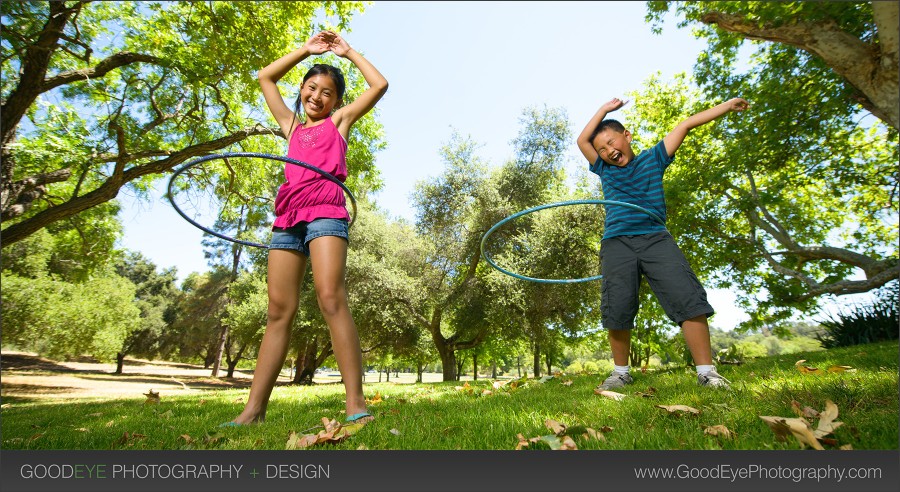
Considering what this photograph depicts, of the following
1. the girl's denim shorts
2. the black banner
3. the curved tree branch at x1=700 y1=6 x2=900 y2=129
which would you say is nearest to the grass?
the black banner

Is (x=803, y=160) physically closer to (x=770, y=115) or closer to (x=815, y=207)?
(x=770, y=115)

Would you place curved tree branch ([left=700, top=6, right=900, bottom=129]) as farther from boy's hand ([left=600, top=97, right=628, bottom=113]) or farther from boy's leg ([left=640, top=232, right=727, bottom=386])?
boy's leg ([left=640, top=232, right=727, bottom=386])

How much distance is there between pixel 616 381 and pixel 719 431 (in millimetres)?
1956

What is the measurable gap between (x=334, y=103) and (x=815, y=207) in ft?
46.2

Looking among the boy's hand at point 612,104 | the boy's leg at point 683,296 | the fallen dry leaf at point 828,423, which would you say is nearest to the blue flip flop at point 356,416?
the fallen dry leaf at point 828,423

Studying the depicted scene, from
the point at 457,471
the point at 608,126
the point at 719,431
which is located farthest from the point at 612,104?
the point at 457,471

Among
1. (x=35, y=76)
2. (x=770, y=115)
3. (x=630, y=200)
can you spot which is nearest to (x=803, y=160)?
(x=770, y=115)

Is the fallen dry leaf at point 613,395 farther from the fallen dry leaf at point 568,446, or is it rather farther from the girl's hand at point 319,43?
the girl's hand at point 319,43

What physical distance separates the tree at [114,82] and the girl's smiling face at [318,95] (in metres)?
3.79

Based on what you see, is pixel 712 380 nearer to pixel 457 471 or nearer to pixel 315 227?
pixel 457 471

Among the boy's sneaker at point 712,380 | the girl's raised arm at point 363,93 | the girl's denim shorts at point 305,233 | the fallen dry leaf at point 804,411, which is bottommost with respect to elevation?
the fallen dry leaf at point 804,411

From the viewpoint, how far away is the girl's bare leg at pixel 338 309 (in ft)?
8.18

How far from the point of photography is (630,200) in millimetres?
3688

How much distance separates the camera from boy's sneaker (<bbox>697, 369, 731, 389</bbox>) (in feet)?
9.76
